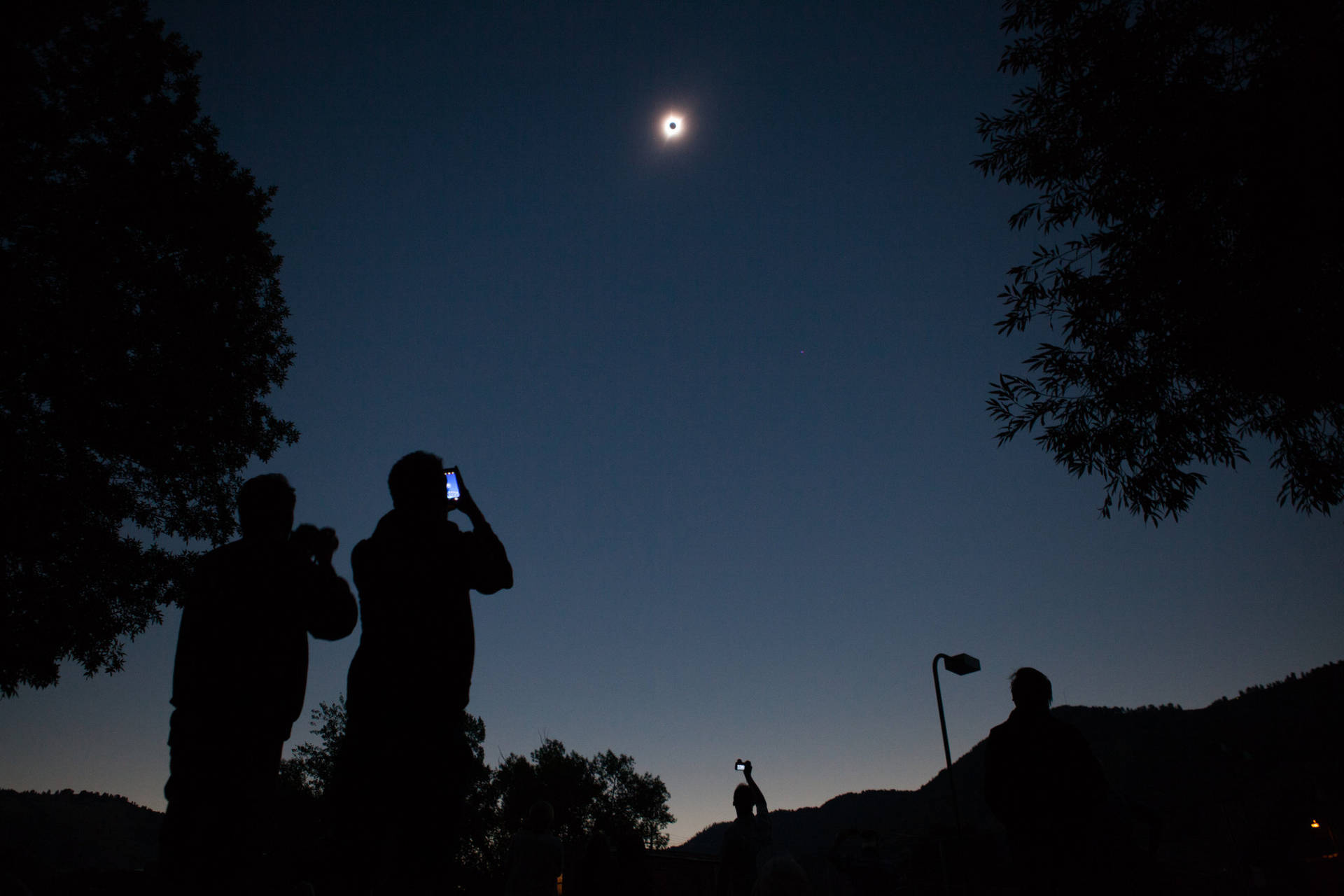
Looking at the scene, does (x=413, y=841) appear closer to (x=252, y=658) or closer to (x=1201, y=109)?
(x=252, y=658)

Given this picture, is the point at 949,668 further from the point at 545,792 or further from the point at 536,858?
the point at 545,792

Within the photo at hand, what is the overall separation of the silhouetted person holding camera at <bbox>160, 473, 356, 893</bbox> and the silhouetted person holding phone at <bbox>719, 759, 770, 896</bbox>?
4.60 meters

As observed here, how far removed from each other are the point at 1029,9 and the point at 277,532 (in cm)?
1095

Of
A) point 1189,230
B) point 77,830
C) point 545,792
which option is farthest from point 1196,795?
point 77,830

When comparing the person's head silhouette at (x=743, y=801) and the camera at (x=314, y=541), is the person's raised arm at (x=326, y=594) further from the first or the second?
the person's head silhouette at (x=743, y=801)

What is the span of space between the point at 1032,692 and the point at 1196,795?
435 feet

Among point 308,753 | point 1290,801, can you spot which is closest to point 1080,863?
point 308,753

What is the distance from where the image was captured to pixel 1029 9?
854 cm

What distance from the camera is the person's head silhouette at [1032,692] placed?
390 cm

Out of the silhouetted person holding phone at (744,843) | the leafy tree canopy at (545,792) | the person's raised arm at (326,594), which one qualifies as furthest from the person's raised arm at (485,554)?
the leafy tree canopy at (545,792)

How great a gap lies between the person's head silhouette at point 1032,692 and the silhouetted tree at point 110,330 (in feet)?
36.4

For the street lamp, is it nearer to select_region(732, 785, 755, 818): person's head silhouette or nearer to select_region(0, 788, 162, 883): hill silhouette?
select_region(732, 785, 755, 818): person's head silhouette

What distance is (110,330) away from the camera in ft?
29.1

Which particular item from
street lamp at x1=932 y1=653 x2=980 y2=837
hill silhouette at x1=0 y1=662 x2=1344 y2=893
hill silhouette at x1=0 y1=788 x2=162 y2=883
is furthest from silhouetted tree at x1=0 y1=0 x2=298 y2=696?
hill silhouette at x1=0 y1=788 x2=162 y2=883
